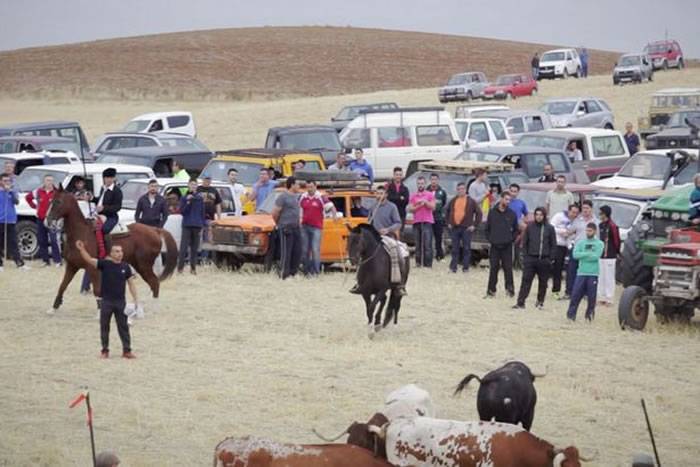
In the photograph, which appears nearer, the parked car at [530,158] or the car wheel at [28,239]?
the car wheel at [28,239]

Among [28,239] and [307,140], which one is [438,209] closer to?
[28,239]

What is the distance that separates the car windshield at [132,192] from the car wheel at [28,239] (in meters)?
1.67

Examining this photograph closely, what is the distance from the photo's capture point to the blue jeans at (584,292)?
20969 millimetres

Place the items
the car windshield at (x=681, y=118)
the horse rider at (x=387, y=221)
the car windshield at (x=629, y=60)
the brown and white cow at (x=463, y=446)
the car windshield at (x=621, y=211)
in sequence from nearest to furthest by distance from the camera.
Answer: the brown and white cow at (x=463, y=446) → the horse rider at (x=387, y=221) → the car windshield at (x=621, y=211) → the car windshield at (x=681, y=118) → the car windshield at (x=629, y=60)

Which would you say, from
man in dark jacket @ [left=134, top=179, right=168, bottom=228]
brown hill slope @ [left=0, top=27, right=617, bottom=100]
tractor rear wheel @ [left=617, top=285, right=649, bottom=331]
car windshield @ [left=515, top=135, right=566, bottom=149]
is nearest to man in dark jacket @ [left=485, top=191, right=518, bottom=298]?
tractor rear wheel @ [left=617, top=285, right=649, bottom=331]

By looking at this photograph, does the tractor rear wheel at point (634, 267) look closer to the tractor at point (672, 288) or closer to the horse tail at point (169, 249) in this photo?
the tractor at point (672, 288)

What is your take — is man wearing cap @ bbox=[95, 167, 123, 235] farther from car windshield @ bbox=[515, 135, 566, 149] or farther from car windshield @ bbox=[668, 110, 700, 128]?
car windshield @ bbox=[668, 110, 700, 128]

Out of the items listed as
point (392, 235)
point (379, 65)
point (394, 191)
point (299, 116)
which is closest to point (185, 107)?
point (299, 116)

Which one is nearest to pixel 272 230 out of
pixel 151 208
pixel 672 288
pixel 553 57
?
pixel 151 208

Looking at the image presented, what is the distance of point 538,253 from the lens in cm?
2217

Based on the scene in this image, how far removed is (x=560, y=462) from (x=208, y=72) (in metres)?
73.9

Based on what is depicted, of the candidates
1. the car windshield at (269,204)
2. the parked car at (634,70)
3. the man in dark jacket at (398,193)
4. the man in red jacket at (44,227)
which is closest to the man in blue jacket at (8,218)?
the man in red jacket at (44,227)

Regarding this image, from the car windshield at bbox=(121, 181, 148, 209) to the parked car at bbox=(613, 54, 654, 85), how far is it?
129 feet

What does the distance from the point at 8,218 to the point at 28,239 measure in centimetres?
159
